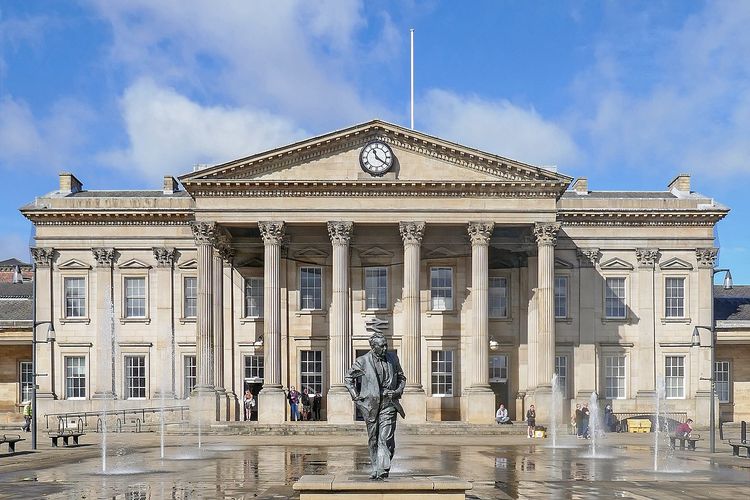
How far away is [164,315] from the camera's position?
167 feet

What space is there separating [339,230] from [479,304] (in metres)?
7.83

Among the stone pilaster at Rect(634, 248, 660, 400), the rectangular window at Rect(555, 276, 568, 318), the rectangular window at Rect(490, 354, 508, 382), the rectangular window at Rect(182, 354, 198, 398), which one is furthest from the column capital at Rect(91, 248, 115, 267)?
the stone pilaster at Rect(634, 248, 660, 400)

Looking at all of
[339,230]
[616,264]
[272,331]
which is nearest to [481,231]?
[339,230]

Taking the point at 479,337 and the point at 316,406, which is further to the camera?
the point at 316,406

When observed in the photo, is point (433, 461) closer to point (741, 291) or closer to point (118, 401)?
point (118, 401)

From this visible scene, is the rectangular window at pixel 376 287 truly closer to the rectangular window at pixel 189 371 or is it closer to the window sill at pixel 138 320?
the rectangular window at pixel 189 371

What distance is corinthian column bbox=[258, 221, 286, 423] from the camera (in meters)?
43.8

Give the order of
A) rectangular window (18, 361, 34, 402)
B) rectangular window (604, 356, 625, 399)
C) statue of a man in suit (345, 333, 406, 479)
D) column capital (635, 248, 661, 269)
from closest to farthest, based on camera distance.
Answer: statue of a man in suit (345, 333, 406, 479), rectangular window (604, 356, 625, 399), column capital (635, 248, 661, 269), rectangular window (18, 361, 34, 402)

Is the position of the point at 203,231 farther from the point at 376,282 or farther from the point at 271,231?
the point at 376,282

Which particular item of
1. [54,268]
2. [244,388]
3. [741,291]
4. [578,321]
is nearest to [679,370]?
[578,321]

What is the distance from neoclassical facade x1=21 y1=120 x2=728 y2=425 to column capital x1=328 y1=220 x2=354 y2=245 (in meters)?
0.07

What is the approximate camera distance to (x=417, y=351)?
146ft

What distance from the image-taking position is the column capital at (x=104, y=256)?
50.8m

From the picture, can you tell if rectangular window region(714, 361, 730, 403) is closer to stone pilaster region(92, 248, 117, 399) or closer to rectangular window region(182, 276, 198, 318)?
rectangular window region(182, 276, 198, 318)
